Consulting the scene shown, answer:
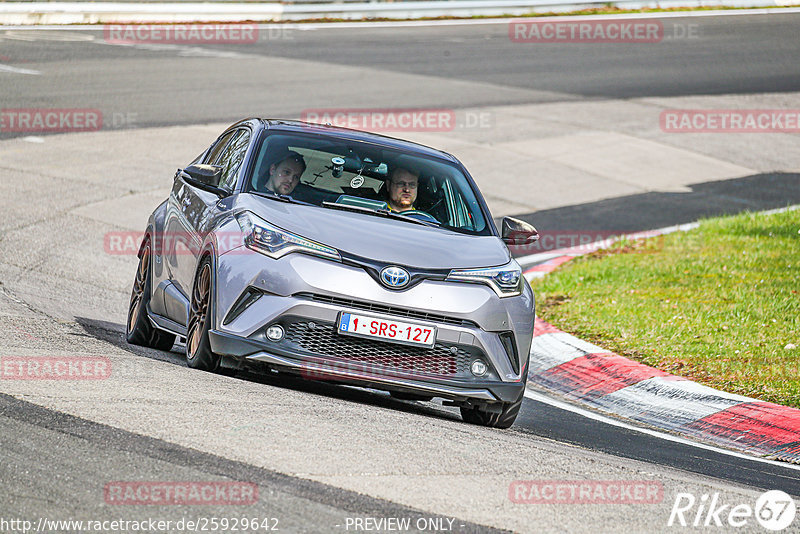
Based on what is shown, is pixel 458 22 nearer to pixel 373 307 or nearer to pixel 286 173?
pixel 286 173

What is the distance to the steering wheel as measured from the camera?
7.86 metres

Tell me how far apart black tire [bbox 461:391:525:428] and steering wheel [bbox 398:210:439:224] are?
4.14ft

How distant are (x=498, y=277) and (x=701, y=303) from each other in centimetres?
473

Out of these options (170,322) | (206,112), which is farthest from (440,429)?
(206,112)

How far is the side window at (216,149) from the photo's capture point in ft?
29.2

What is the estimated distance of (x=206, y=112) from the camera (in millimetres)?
19828

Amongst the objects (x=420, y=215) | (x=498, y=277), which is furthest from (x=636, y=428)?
(x=420, y=215)

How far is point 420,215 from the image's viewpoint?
7.91 metres

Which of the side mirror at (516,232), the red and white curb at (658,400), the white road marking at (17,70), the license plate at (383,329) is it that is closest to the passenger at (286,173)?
the license plate at (383,329)

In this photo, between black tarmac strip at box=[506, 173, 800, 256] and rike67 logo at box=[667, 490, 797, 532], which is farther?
black tarmac strip at box=[506, 173, 800, 256]

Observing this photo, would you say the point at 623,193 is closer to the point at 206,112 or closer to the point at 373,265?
the point at 206,112

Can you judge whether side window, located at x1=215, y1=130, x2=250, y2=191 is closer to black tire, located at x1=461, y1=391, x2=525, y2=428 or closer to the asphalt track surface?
the asphalt track surface

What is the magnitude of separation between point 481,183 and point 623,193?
2187mm

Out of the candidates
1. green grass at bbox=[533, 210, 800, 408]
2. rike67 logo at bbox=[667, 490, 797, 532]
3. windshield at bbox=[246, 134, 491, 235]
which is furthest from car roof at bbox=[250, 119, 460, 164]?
rike67 logo at bbox=[667, 490, 797, 532]
